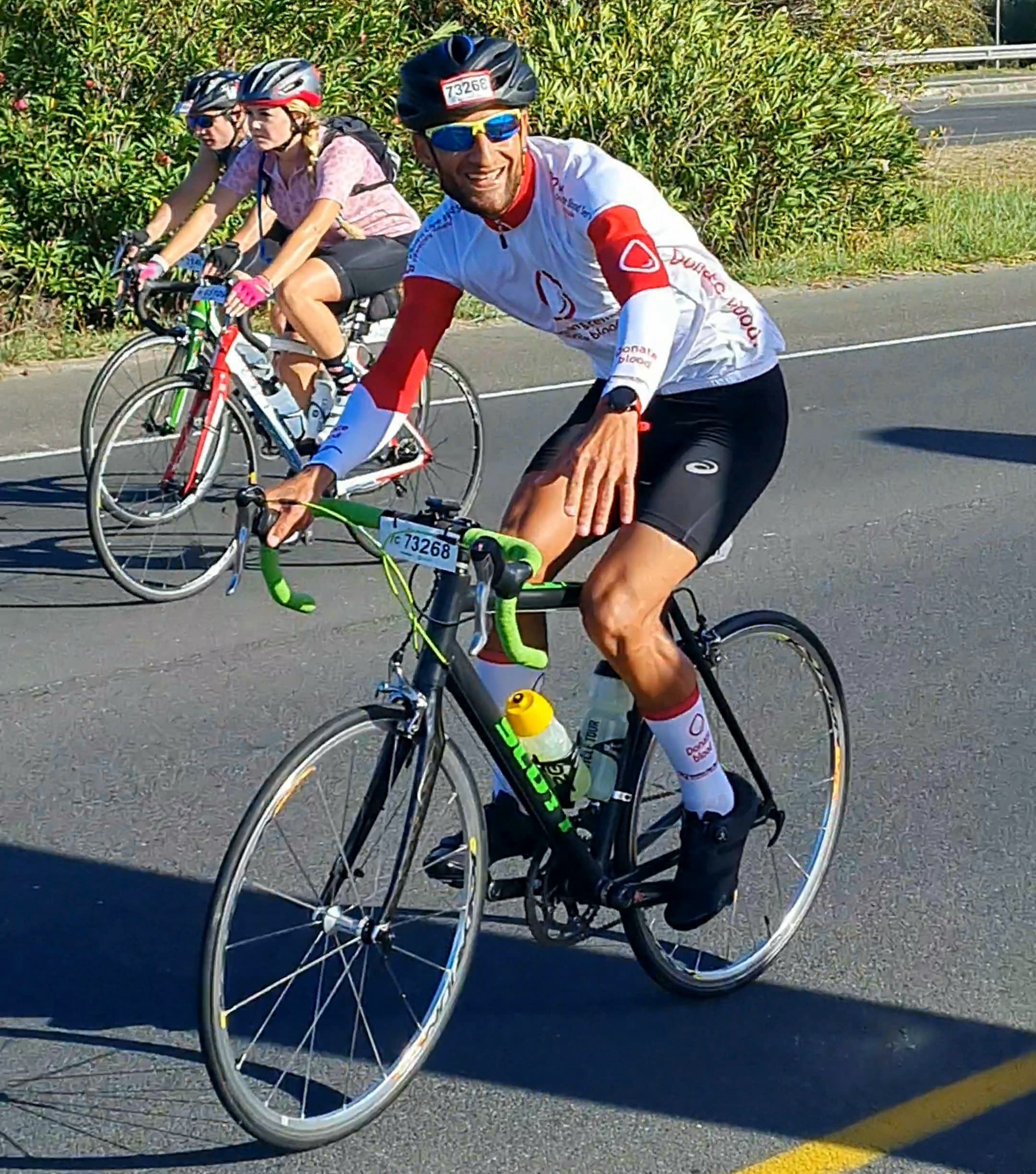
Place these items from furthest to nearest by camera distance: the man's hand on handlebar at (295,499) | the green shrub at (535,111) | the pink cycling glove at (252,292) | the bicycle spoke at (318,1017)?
the green shrub at (535,111) < the pink cycling glove at (252,292) < the bicycle spoke at (318,1017) < the man's hand on handlebar at (295,499)

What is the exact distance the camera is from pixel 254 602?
7.08 metres

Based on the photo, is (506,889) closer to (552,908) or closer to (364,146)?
(552,908)

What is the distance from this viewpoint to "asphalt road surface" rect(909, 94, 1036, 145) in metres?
30.7

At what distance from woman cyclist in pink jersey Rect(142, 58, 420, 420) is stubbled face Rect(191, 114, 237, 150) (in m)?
0.30

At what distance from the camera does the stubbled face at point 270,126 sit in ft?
24.3

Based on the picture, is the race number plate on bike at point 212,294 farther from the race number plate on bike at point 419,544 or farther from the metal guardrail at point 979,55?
the metal guardrail at point 979,55

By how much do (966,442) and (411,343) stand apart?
6.45m

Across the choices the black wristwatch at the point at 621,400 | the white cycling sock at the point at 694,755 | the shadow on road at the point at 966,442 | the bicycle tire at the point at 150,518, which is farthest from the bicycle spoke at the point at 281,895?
the shadow on road at the point at 966,442

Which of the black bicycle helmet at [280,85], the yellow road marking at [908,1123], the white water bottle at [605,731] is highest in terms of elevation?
the black bicycle helmet at [280,85]

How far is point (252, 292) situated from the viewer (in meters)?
7.02

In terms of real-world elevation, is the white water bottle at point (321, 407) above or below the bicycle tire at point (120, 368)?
below

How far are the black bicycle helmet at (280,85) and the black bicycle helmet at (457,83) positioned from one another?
12.7 ft

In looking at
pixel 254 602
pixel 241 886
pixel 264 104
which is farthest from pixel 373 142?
pixel 241 886

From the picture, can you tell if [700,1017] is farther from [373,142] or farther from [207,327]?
[373,142]
